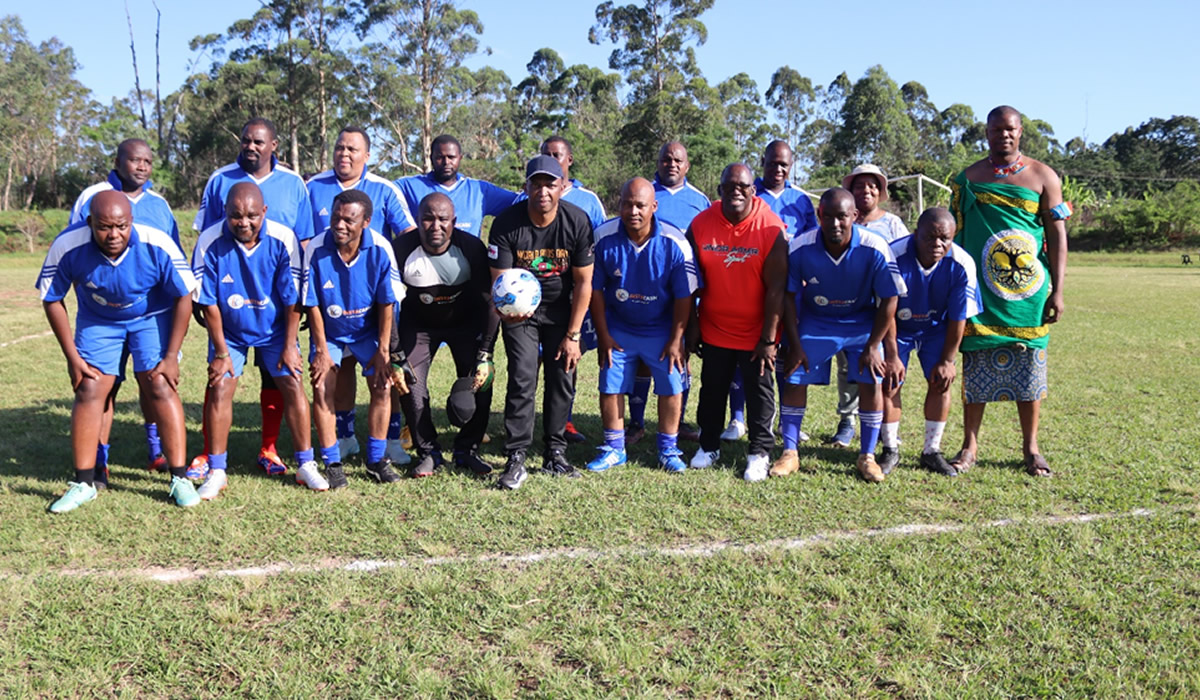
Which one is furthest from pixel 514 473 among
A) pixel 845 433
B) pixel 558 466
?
pixel 845 433

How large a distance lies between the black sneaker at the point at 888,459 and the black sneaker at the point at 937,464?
181mm

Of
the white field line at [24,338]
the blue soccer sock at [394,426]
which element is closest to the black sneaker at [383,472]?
the blue soccer sock at [394,426]

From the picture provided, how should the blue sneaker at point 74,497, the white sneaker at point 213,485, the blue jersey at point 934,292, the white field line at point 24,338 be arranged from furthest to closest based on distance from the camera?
1. the white field line at point 24,338
2. the blue jersey at point 934,292
3. the white sneaker at point 213,485
4. the blue sneaker at point 74,497

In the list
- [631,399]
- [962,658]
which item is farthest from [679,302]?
[962,658]

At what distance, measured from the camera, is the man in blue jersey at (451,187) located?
623 cm

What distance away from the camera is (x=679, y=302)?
5508mm

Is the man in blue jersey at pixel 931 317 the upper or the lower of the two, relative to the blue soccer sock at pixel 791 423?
upper

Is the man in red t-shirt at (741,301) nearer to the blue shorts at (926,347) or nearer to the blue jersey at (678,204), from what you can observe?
the blue jersey at (678,204)

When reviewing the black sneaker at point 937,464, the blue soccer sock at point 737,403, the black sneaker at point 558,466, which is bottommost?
the black sneaker at point 558,466

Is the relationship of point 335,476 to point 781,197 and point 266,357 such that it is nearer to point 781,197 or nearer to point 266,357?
A: point 266,357

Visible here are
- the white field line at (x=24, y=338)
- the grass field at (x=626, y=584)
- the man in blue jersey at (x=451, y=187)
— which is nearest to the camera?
the grass field at (x=626, y=584)

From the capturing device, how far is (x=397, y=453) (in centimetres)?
593

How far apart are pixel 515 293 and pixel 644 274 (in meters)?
0.88

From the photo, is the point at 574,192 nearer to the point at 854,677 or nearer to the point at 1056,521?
the point at 1056,521
